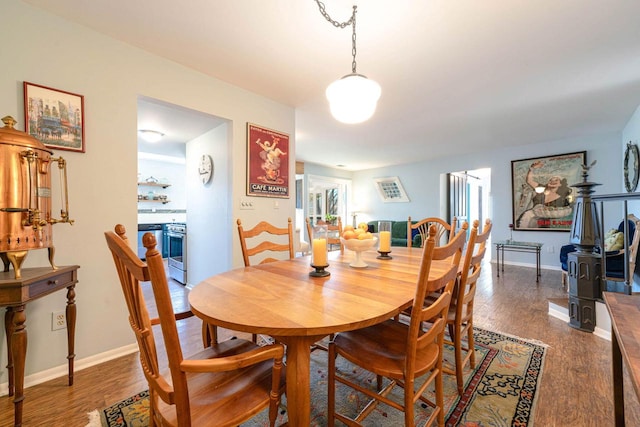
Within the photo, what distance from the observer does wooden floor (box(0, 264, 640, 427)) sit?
4.34 ft

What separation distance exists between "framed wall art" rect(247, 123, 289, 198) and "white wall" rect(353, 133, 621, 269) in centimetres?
443

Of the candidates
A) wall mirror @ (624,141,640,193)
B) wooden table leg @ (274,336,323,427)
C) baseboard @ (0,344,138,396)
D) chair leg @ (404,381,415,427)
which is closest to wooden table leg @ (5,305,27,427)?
baseboard @ (0,344,138,396)

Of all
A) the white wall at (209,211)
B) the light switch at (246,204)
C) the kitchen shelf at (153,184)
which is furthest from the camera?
the kitchen shelf at (153,184)

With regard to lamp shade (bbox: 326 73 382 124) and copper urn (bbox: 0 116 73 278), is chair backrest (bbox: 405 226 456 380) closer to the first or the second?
lamp shade (bbox: 326 73 382 124)

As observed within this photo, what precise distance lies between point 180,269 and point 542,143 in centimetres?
653

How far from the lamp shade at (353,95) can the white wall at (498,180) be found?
495cm

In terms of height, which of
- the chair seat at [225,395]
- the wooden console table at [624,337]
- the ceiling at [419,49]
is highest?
the ceiling at [419,49]

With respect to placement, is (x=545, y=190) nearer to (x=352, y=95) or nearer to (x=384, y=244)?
(x=384, y=244)

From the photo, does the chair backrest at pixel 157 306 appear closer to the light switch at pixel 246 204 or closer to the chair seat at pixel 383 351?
the chair seat at pixel 383 351

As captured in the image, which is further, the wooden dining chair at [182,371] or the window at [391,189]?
the window at [391,189]

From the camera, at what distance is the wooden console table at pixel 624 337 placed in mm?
723

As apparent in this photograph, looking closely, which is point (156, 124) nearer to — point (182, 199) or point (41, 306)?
point (41, 306)

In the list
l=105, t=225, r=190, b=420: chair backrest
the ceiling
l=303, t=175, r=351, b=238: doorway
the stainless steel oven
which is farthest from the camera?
l=303, t=175, r=351, b=238: doorway

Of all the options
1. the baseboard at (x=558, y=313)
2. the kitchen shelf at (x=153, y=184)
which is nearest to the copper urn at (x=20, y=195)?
the baseboard at (x=558, y=313)
